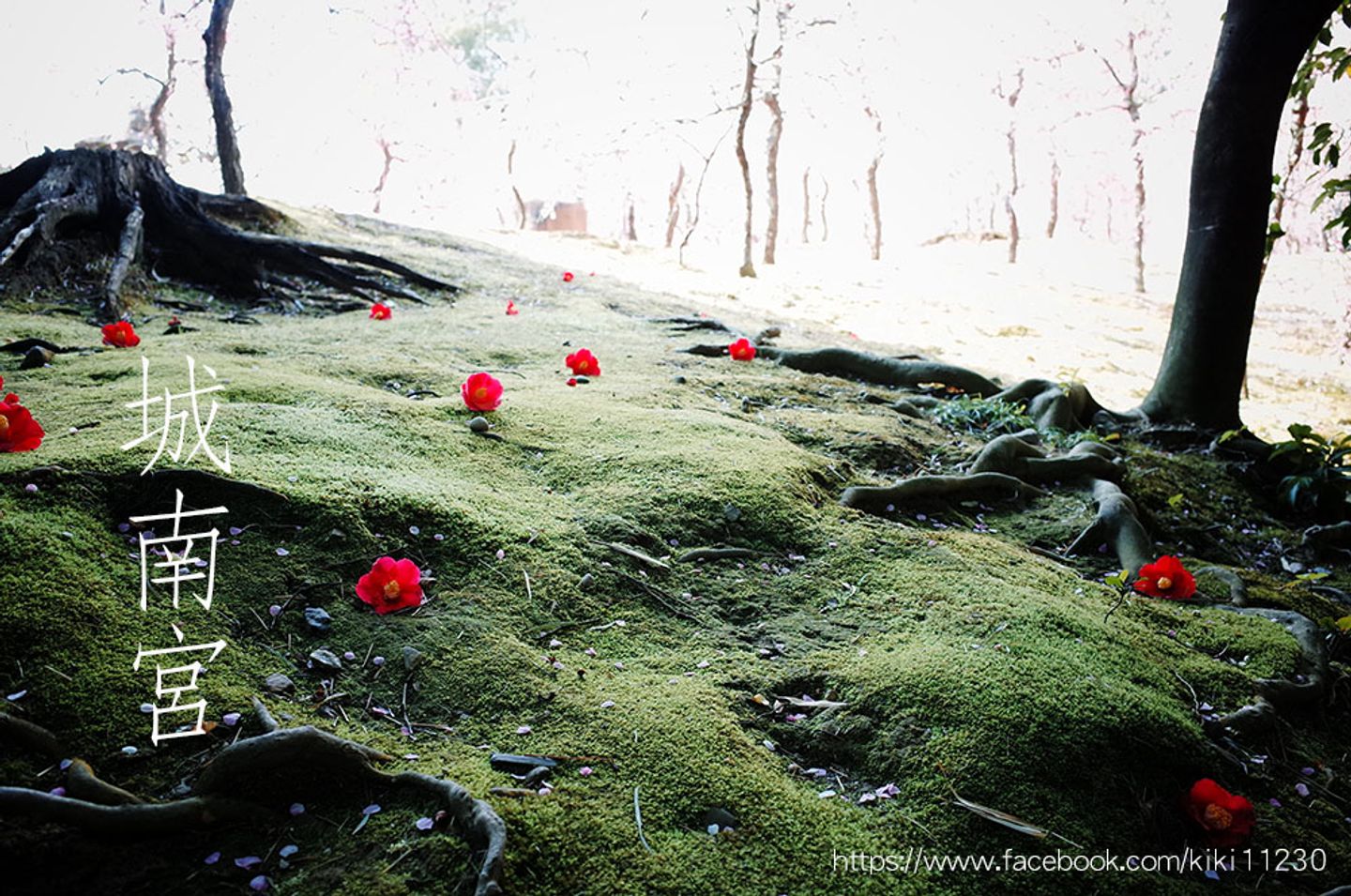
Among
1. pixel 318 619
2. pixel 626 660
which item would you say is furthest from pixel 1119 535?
pixel 318 619

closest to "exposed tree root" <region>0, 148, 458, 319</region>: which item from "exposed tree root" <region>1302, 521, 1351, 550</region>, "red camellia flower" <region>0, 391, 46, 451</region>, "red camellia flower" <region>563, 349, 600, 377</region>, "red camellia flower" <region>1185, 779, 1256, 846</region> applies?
"red camellia flower" <region>563, 349, 600, 377</region>

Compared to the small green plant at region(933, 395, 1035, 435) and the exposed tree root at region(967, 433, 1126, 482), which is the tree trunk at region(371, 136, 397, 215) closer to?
the small green plant at region(933, 395, 1035, 435)

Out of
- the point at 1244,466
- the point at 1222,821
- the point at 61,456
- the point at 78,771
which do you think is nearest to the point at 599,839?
the point at 78,771

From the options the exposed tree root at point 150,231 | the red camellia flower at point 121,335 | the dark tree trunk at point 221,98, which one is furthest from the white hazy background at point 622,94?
the red camellia flower at point 121,335

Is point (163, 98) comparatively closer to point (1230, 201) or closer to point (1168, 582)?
point (1230, 201)

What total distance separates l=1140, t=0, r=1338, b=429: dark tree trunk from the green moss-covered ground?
2.30 meters

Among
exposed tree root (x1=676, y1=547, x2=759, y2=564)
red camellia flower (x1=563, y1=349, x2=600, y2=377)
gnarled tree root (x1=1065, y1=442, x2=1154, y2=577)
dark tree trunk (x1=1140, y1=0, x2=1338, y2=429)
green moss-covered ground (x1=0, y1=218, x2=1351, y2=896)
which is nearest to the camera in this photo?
green moss-covered ground (x1=0, y1=218, x2=1351, y2=896)

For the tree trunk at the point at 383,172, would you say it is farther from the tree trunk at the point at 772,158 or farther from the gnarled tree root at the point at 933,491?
the gnarled tree root at the point at 933,491

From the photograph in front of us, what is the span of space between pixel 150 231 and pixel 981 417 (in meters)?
6.74

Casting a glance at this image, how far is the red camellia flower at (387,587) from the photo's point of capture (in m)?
2.05

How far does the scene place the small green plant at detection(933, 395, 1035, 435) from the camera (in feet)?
17.0

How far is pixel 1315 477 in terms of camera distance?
458 centimetres

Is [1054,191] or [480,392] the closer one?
[480,392]

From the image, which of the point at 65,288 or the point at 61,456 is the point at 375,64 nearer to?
the point at 65,288
